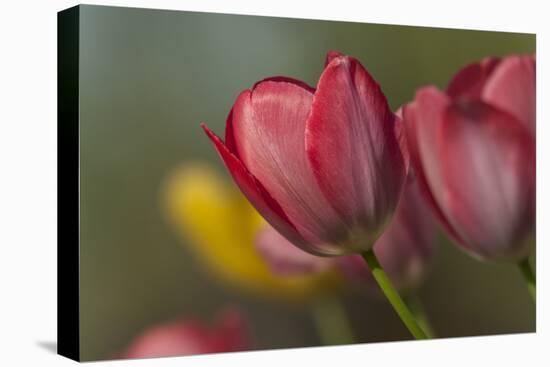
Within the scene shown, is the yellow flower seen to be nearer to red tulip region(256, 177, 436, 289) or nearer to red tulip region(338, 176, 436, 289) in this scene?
red tulip region(256, 177, 436, 289)

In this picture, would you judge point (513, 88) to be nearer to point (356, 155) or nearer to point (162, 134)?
point (356, 155)

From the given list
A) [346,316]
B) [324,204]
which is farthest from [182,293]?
[324,204]

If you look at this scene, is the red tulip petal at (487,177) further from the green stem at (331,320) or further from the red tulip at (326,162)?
the green stem at (331,320)

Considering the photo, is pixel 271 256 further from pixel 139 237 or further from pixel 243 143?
pixel 243 143

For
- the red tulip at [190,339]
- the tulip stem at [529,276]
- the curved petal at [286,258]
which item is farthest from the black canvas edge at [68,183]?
the tulip stem at [529,276]

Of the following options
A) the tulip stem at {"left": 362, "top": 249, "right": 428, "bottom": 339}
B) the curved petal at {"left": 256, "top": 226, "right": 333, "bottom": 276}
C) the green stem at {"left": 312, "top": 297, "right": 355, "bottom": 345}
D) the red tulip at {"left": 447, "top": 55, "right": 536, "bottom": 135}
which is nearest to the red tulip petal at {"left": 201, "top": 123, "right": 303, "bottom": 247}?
the tulip stem at {"left": 362, "top": 249, "right": 428, "bottom": 339}

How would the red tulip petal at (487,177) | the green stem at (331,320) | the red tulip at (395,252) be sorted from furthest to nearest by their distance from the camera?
the green stem at (331,320)
the red tulip at (395,252)
the red tulip petal at (487,177)
